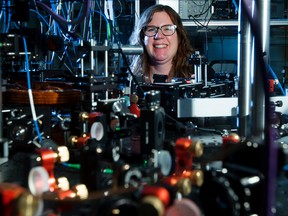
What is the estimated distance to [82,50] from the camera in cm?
113

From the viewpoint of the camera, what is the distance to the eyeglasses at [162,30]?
7.98 ft

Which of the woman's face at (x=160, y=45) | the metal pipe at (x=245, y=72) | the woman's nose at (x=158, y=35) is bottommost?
the metal pipe at (x=245, y=72)

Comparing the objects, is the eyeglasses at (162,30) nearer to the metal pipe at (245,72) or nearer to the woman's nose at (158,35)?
the woman's nose at (158,35)

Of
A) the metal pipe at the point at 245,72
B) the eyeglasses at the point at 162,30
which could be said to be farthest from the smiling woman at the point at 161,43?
the metal pipe at the point at 245,72

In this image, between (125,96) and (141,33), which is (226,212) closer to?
(125,96)

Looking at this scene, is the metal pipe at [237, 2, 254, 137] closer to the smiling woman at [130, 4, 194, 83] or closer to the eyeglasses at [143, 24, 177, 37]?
the smiling woman at [130, 4, 194, 83]

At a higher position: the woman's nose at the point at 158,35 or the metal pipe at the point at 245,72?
the woman's nose at the point at 158,35

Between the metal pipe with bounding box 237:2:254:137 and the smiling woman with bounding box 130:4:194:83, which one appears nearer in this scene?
the metal pipe with bounding box 237:2:254:137

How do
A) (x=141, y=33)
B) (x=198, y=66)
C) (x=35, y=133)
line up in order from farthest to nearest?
(x=141, y=33) → (x=198, y=66) → (x=35, y=133)

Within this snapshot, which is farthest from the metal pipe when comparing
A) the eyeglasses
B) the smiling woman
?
the eyeglasses

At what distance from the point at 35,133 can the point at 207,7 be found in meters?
1.85

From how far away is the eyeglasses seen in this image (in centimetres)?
243

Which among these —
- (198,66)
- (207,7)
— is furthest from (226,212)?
(207,7)

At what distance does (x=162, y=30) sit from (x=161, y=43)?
85mm
